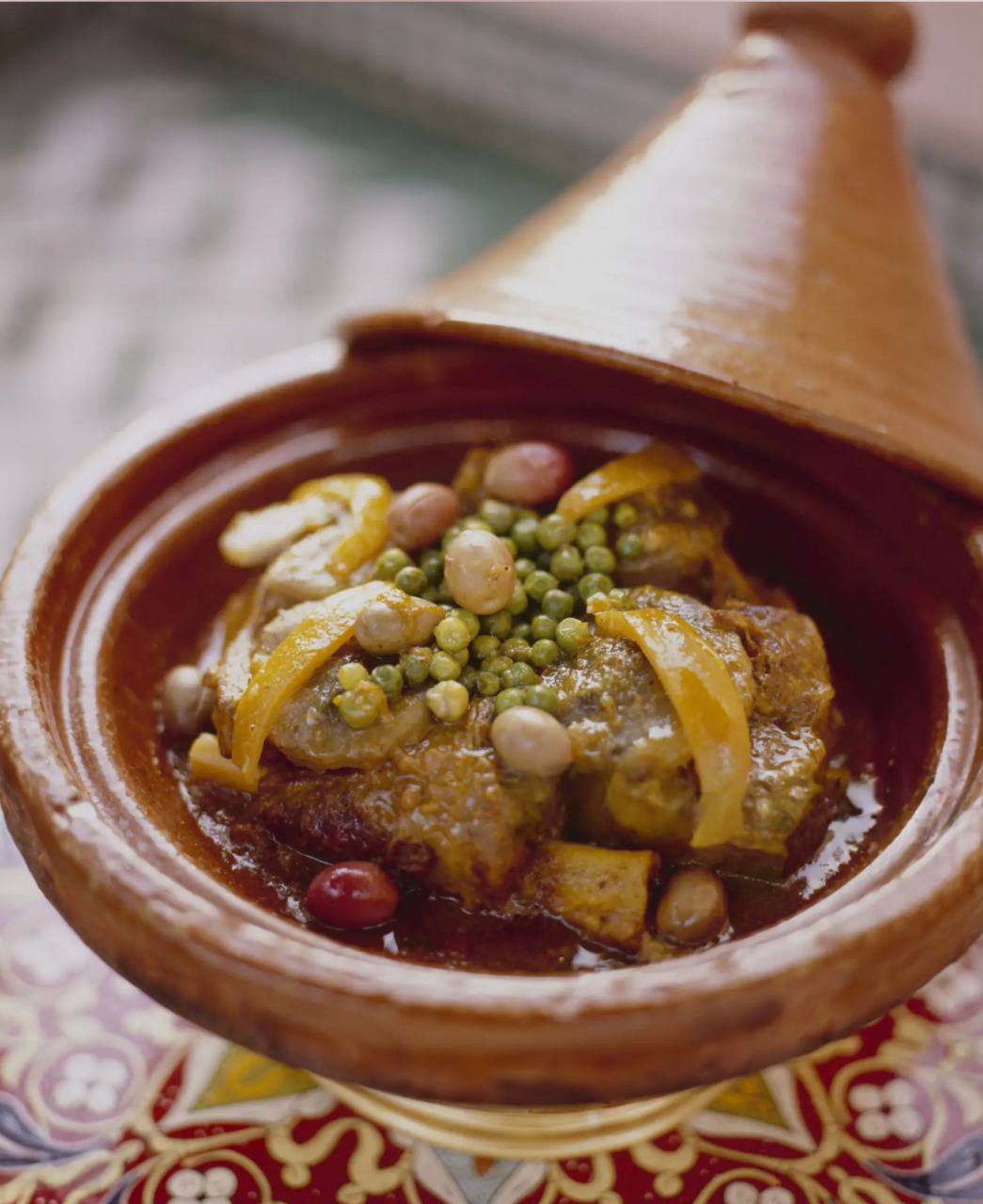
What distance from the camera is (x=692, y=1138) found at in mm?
1429

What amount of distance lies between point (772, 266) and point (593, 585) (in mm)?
544

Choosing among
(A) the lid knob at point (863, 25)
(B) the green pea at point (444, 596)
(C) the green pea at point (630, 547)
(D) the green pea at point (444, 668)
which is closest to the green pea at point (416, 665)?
(D) the green pea at point (444, 668)

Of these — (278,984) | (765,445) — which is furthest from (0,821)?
(765,445)

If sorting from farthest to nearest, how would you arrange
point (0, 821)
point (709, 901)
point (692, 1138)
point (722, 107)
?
point (722, 107)
point (0, 821)
point (692, 1138)
point (709, 901)

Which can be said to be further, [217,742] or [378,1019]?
[217,742]

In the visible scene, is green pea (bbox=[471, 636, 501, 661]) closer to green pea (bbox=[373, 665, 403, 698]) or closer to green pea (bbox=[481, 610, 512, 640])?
green pea (bbox=[481, 610, 512, 640])

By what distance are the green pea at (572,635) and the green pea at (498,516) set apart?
0.22 metres

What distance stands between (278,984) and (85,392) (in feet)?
6.53

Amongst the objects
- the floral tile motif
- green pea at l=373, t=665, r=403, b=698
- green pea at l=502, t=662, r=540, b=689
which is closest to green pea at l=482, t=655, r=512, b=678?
green pea at l=502, t=662, r=540, b=689

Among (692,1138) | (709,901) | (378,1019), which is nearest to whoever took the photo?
(378,1019)

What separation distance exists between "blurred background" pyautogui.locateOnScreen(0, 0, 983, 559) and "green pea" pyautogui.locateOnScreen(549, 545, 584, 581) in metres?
1.19

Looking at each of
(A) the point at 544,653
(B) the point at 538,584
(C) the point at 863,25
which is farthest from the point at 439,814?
(C) the point at 863,25

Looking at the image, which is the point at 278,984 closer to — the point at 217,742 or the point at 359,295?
the point at 217,742

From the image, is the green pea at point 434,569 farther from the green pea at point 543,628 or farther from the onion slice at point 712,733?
the onion slice at point 712,733
